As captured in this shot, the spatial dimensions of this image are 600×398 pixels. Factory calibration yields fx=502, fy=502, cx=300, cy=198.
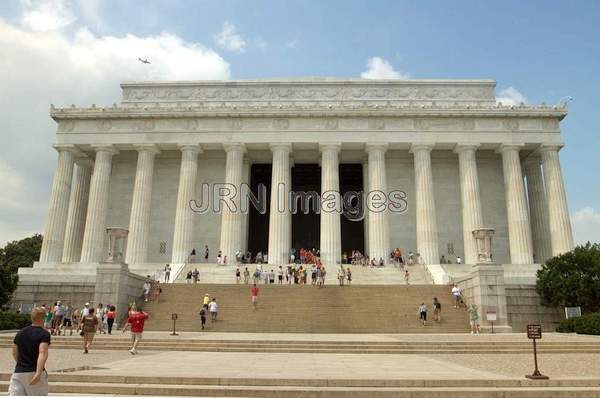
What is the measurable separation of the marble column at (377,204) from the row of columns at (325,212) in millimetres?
93

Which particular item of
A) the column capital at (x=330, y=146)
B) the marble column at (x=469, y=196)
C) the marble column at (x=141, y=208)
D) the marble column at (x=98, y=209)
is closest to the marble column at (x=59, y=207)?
the marble column at (x=98, y=209)

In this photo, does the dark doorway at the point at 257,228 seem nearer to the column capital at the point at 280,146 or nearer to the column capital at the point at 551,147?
the column capital at the point at 280,146

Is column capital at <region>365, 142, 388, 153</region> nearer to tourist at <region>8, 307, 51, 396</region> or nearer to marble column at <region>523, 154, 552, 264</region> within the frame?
marble column at <region>523, 154, 552, 264</region>

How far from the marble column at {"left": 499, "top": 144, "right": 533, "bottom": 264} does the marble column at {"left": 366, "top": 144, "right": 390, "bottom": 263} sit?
11.7 meters

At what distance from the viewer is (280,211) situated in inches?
1854

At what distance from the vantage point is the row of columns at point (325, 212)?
46344 mm

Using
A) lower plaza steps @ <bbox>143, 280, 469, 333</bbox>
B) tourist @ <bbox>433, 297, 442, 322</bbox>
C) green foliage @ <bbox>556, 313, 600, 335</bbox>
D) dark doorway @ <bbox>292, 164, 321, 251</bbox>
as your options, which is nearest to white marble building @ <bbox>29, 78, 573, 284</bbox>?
dark doorway @ <bbox>292, 164, 321, 251</bbox>

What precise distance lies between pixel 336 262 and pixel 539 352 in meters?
26.0

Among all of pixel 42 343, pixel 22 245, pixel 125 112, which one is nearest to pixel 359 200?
pixel 125 112

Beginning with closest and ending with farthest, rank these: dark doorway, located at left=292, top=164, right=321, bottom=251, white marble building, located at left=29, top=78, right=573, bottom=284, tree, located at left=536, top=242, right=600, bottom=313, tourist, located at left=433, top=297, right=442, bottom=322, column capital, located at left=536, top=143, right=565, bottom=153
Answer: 1. tourist, located at left=433, top=297, right=442, bottom=322
2. tree, located at left=536, top=242, right=600, bottom=313
3. white marble building, located at left=29, top=78, right=573, bottom=284
4. column capital, located at left=536, top=143, right=565, bottom=153
5. dark doorway, located at left=292, top=164, right=321, bottom=251

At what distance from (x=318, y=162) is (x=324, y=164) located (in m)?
6.82

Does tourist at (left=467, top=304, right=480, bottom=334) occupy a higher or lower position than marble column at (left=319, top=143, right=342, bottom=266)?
lower

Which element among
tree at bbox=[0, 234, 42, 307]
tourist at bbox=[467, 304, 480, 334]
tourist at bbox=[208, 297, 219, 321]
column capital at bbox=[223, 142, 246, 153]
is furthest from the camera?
tree at bbox=[0, 234, 42, 307]

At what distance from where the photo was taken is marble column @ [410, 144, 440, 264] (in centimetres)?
4619
